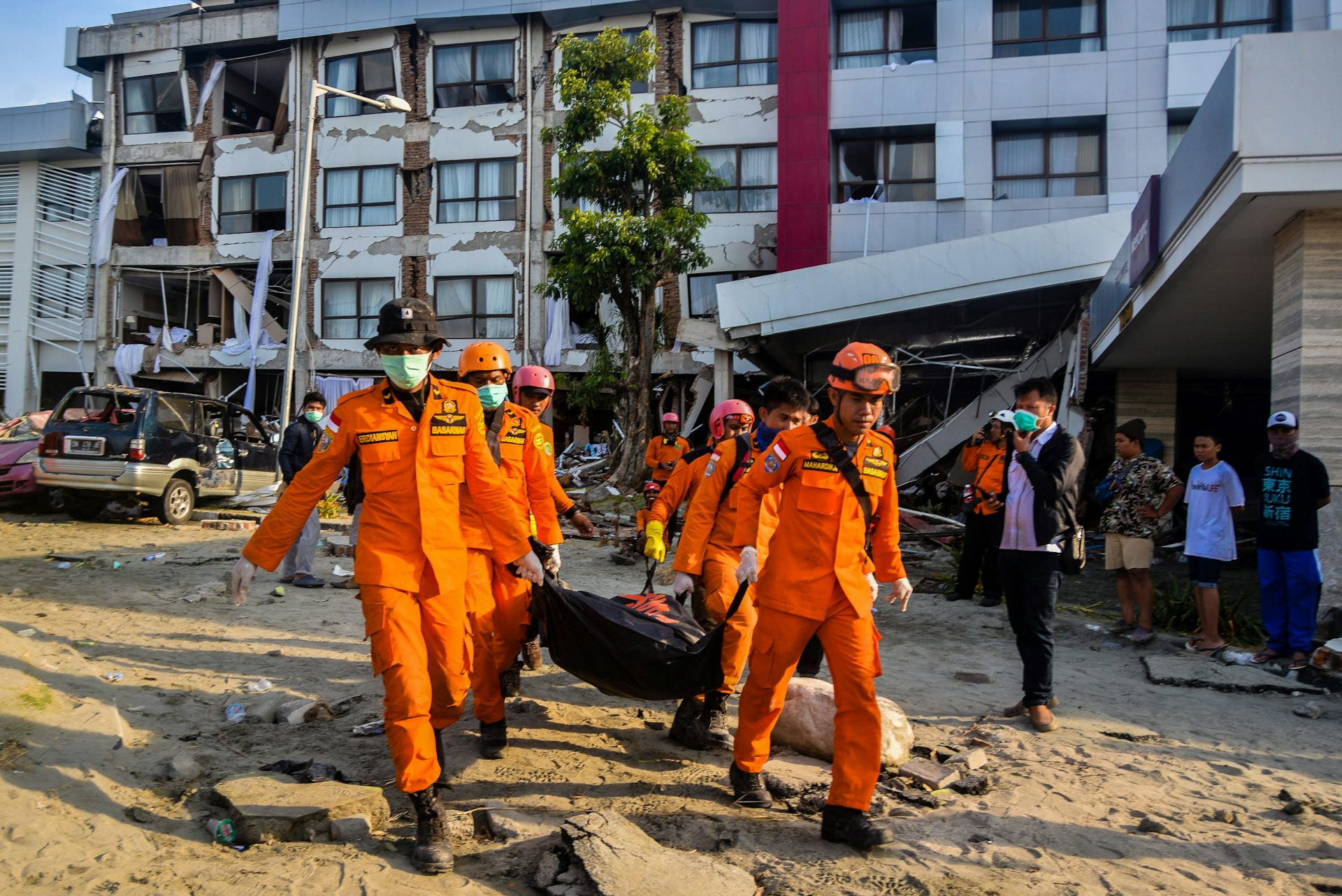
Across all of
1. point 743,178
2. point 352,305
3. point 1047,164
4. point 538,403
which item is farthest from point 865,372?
point 352,305

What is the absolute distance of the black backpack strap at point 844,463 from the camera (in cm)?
400

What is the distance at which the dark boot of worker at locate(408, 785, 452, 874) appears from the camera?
3.44 metres

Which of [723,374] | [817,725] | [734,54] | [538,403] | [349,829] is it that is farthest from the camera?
[734,54]

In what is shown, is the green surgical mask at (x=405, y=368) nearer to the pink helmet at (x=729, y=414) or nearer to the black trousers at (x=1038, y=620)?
the pink helmet at (x=729, y=414)

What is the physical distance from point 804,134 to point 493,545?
17.5m

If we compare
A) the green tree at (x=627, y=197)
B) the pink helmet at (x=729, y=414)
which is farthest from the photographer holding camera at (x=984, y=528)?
the green tree at (x=627, y=197)

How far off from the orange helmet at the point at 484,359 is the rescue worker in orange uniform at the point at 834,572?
72.8 inches

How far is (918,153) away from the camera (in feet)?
65.1

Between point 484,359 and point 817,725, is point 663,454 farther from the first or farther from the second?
point 817,725

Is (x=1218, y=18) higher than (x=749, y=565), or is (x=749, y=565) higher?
(x=1218, y=18)

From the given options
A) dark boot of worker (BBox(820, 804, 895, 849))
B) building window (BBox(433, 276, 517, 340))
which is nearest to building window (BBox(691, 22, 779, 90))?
building window (BBox(433, 276, 517, 340))

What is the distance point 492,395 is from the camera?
17.4ft

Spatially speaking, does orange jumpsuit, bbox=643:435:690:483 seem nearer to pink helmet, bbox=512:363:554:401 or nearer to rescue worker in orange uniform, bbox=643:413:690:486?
rescue worker in orange uniform, bbox=643:413:690:486

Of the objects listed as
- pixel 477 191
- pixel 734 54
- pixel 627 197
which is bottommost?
pixel 627 197
